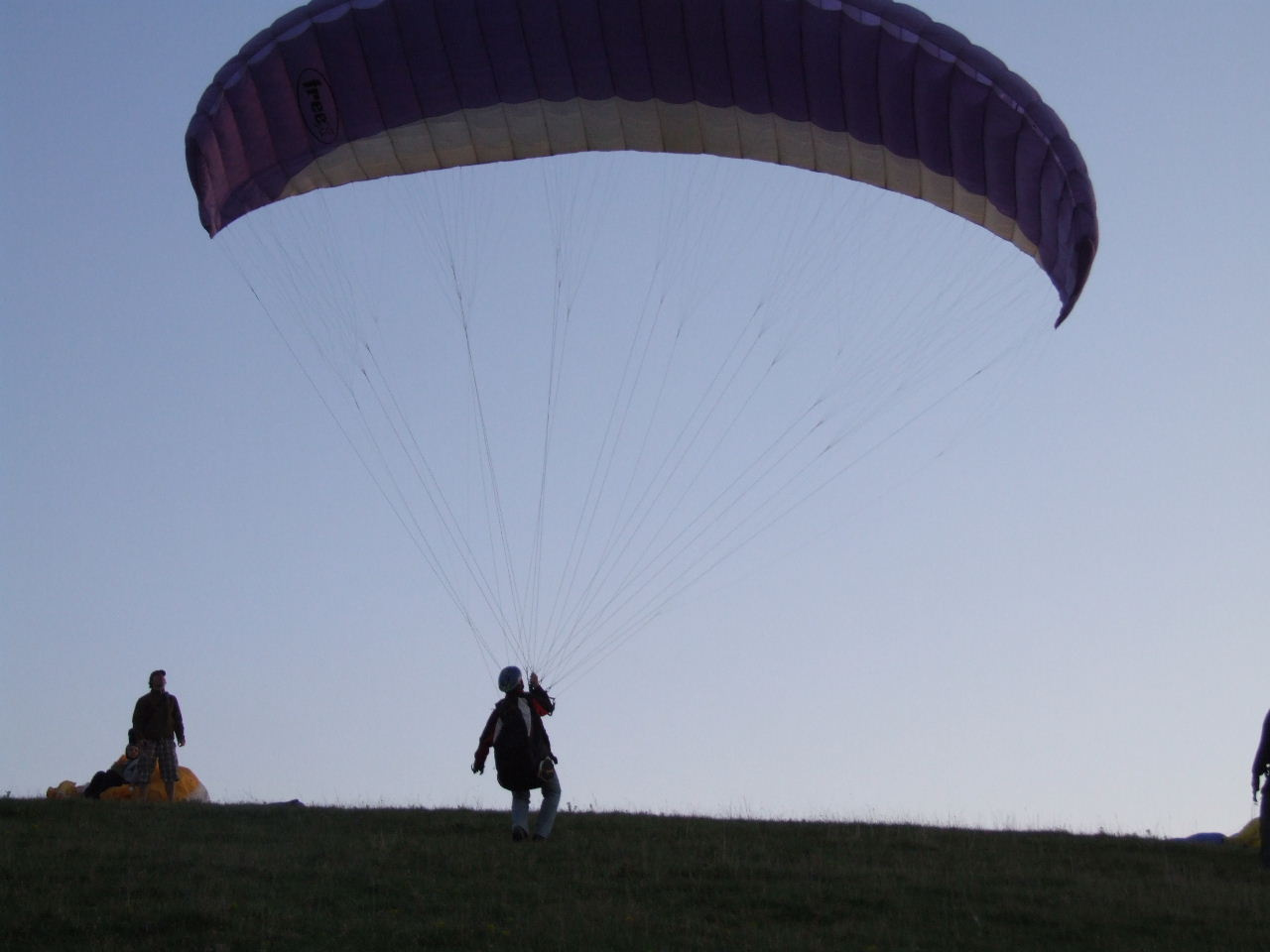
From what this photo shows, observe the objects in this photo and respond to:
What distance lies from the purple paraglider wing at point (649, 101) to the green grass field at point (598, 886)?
5548 mm

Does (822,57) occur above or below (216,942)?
above

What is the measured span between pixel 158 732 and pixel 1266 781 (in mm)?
9997

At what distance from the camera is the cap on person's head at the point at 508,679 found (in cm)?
1316

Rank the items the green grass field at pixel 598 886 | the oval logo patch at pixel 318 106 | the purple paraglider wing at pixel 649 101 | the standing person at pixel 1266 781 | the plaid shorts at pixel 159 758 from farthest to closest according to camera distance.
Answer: the plaid shorts at pixel 159 758
the oval logo patch at pixel 318 106
the purple paraglider wing at pixel 649 101
the standing person at pixel 1266 781
the green grass field at pixel 598 886

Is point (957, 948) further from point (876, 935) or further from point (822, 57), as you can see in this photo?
point (822, 57)

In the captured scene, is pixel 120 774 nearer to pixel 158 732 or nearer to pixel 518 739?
pixel 158 732

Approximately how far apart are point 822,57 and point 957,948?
8791 millimetres

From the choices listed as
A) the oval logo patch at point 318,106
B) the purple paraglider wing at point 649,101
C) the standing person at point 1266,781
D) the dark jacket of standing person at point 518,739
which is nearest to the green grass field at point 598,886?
the standing person at point 1266,781

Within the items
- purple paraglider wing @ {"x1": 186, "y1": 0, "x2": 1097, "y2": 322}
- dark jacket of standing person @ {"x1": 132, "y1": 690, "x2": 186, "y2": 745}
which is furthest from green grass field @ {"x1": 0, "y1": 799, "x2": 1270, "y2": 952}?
purple paraglider wing @ {"x1": 186, "y1": 0, "x2": 1097, "y2": 322}

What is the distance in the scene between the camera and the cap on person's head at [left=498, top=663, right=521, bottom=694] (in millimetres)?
13156

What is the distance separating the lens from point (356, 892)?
35.8 ft

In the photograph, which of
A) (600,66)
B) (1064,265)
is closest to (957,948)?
(1064,265)

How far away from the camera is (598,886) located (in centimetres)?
1112

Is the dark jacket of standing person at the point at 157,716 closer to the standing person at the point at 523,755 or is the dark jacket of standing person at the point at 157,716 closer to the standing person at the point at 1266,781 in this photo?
the standing person at the point at 523,755
